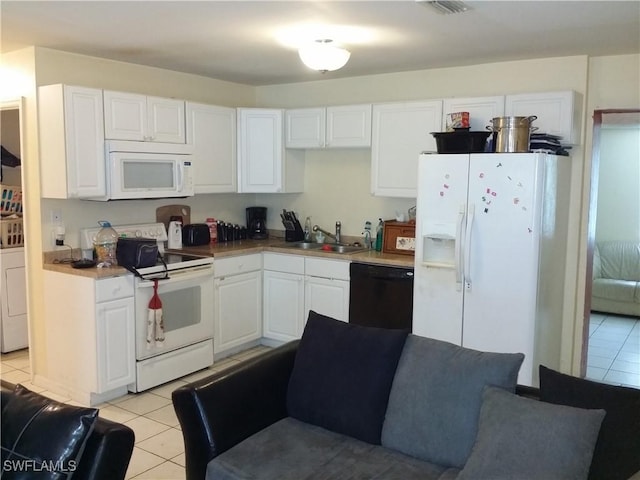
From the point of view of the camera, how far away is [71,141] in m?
3.82

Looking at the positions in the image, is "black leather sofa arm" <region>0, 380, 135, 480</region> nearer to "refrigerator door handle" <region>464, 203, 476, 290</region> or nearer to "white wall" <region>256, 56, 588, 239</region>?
"refrigerator door handle" <region>464, 203, 476, 290</region>

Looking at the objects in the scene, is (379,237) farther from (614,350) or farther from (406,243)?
(614,350)

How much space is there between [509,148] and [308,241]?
7.37 feet

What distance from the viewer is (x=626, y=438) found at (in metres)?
1.88

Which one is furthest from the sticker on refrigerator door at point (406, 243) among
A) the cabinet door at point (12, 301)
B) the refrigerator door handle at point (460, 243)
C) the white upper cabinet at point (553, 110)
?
the cabinet door at point (12, 301)

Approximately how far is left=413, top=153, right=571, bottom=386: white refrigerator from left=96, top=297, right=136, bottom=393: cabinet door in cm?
200

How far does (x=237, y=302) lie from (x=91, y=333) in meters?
1.34

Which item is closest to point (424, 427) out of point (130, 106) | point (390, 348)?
point (390, 348)

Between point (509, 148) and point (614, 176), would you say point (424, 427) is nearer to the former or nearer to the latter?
point (509, 148)

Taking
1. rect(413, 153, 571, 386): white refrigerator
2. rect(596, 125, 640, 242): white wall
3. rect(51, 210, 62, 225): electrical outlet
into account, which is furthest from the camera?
rect(596, 125, 640, 242): white wall

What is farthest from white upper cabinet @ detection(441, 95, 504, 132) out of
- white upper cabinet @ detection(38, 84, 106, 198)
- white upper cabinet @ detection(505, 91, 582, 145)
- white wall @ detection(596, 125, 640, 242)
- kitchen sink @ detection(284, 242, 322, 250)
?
white wall @ detection(596, 125, 640, 242)

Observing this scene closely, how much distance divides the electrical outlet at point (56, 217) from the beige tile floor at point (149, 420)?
1223mm

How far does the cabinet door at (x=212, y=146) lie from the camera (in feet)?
15.4

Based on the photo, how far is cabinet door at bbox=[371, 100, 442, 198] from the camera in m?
4.40
